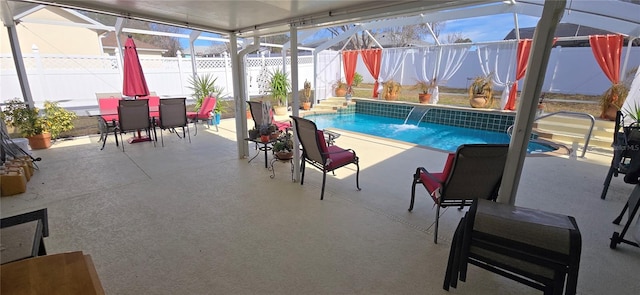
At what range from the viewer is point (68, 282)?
1.08 meters

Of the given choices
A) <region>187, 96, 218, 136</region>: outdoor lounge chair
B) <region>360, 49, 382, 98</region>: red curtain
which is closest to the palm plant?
<region>187, 96, 218, 136</region>: outdoor lounge chair

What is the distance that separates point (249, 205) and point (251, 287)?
4.04 feet

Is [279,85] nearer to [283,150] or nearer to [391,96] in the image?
[391,96]

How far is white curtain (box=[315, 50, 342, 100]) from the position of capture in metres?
10.6

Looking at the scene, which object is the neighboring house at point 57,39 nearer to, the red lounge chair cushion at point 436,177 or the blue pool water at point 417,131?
the blue pool water at point 417,131

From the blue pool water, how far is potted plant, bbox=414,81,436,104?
0.82 meters

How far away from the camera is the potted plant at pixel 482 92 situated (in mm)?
8047

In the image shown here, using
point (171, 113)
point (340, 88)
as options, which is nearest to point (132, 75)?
point (171, 113)

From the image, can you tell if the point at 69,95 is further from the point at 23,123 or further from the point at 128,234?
the point at 128,234

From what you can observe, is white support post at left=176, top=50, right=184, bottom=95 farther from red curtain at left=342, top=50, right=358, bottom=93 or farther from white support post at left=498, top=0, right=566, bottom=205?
white support post at left=498, top=0, right=566, bottom=205

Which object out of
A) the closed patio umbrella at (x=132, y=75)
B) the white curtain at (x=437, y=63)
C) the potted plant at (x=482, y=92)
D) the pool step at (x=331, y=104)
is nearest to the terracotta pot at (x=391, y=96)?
the white curtain at (x=437, y=63)

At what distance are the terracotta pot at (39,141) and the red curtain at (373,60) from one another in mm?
9190

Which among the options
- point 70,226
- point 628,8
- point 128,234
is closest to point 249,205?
point 128,234

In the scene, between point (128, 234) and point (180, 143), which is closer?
point (128, 234)
